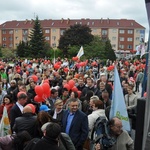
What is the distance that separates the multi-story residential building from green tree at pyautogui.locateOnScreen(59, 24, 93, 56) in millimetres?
25364

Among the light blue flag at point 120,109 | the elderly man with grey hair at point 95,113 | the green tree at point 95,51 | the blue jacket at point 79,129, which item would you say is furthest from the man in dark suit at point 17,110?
the green tree at point 95,51

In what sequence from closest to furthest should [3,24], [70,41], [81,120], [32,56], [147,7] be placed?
[147,7] → [81,120] → [32,56] → [70,41] → [3,24]

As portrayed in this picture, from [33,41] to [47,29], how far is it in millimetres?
43339

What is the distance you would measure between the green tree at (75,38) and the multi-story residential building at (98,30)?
999 inches

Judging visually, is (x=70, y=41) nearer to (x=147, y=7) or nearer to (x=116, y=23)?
(x=116, y=23)

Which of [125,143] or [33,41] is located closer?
[125,143]

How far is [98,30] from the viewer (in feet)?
314

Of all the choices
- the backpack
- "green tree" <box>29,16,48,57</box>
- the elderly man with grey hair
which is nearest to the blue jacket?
the elderly man with grey hair

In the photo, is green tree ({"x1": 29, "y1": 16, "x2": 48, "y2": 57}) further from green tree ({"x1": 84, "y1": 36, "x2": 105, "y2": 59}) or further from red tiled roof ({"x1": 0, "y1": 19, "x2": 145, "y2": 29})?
red tiled roof ({"x1": 0, "y1": 19, "x2": 145, "y2": 29})

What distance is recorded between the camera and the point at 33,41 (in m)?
55.5

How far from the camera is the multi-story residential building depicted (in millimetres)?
94750

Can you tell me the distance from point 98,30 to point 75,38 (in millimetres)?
31339

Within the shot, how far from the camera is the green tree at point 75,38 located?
6600 centimetres

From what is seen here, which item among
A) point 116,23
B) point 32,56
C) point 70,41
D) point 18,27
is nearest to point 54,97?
point 32,56
